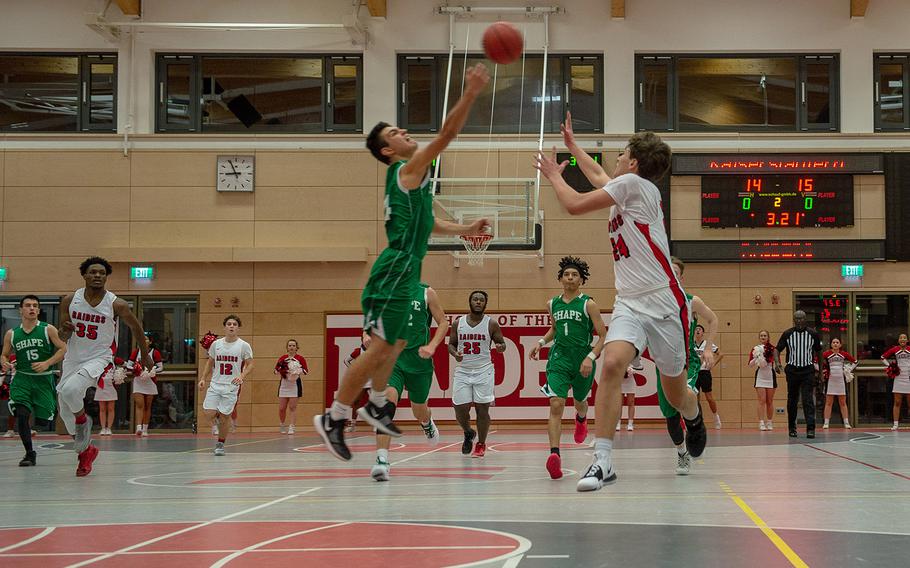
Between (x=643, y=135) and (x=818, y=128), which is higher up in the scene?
(x=818, y=128)

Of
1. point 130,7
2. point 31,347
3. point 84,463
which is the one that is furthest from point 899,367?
point 130,7

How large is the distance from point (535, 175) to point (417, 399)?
1003cm

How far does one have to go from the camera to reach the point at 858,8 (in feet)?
65.4

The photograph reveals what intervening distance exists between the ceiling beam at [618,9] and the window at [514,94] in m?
0.89

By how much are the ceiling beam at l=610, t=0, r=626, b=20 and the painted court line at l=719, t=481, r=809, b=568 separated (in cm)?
1416

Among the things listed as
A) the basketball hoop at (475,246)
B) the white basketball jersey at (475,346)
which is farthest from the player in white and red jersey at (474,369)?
the basketball hoop at (475,246)

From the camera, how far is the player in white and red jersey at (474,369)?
12.5 m

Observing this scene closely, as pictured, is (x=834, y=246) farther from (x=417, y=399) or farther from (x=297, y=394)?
(x=417, y=399)

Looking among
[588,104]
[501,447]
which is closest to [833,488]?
[501,447]

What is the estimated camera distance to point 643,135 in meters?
6.26

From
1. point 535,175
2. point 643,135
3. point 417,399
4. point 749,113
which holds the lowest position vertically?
point 417,399

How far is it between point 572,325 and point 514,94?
35.6 ft

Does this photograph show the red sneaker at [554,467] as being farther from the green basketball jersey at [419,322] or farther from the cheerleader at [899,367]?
the cheerleader at [899,367]

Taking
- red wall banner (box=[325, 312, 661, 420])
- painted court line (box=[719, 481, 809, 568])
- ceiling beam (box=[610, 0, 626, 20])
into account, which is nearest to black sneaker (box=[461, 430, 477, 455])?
painted court line (box=[719, 481, 809, 568])
